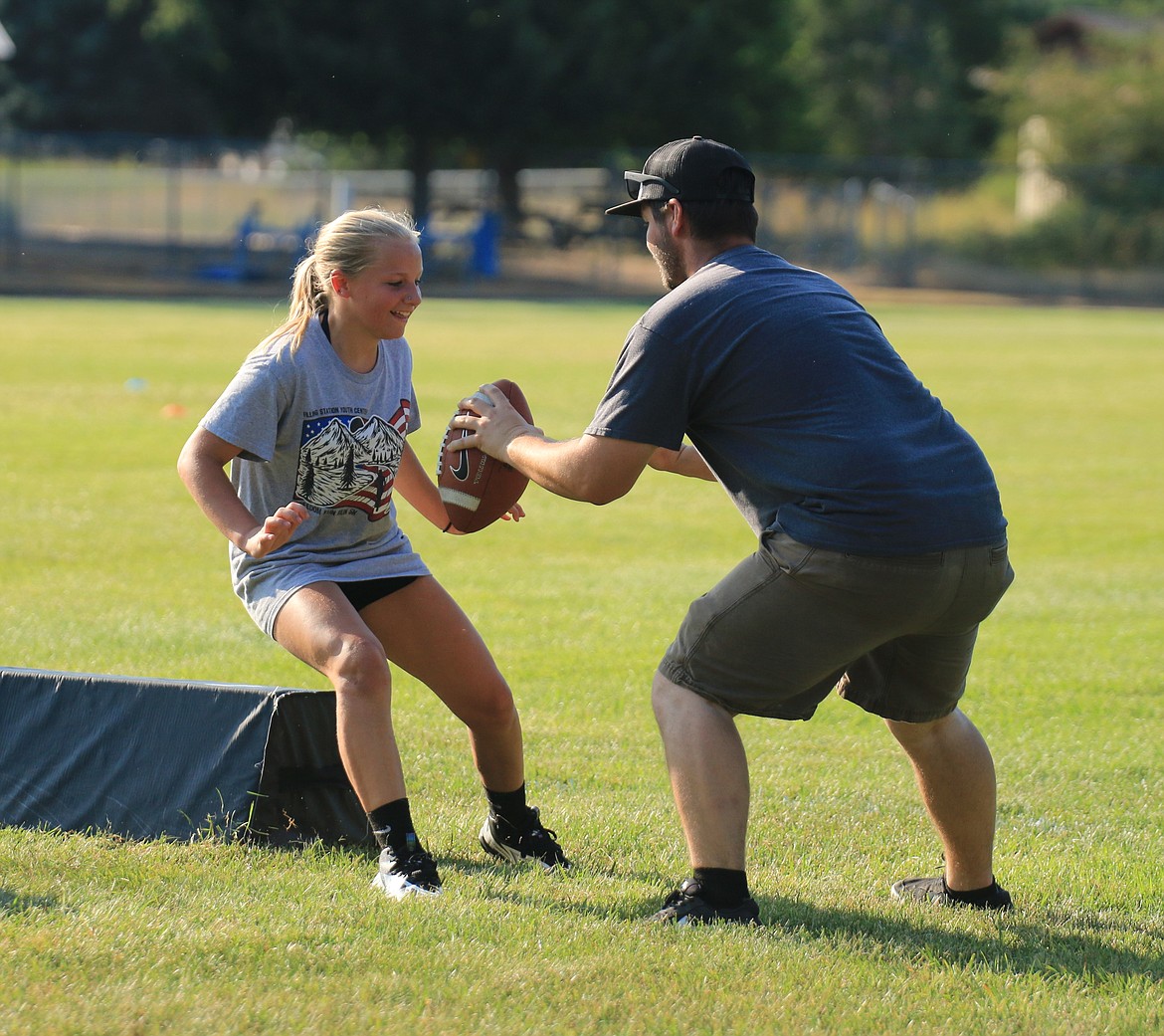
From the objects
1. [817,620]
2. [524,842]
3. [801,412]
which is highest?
[801,412]

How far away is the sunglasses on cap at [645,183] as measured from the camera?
4.09 metres

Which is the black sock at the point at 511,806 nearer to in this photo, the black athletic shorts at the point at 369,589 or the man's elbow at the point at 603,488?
the black athletic shorts at the point at 369,589

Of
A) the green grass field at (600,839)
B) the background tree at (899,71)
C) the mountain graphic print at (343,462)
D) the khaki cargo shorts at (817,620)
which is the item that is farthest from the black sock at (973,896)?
the background tree at (899,71)

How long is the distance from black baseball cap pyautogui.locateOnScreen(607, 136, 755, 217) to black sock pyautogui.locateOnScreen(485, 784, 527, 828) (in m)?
1.78

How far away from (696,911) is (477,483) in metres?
1.44

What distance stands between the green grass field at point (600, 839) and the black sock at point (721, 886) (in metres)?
0.12

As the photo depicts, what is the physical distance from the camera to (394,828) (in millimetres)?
4312

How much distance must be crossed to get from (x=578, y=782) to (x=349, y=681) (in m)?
1.65

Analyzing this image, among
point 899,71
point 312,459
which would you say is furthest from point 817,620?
point 899,71

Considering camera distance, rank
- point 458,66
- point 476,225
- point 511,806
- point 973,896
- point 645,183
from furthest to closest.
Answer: point 458,66
point 476,225
point 511,806
point 973,896
point 645,183

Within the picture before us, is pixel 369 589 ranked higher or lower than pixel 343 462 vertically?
lower

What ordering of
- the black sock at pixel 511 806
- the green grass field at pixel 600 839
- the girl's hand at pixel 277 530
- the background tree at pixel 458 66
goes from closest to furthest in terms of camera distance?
the green grass field at pixel 600 839 < the girl's hand at pixel 277 530 < the black sock at pixel 511 806 < the background tree at pixel 458 66

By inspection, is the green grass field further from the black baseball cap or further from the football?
the black baseball cap

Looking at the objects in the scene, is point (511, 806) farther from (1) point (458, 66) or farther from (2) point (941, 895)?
(1) point (458, 66)
